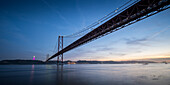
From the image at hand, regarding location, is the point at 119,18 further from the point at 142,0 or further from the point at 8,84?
the point at 8,84

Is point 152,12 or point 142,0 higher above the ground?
point 142,0

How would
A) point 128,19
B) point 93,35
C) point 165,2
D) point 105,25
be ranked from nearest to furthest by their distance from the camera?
1. point 165,2
2. point 128,19
3. point 105,25
4. point 93,35

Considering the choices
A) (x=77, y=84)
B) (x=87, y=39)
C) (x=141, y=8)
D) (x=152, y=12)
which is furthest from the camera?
(x=87, y=39)

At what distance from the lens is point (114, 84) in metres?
7.80

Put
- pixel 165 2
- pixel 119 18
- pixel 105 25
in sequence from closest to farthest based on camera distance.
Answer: pixel 165 2
pixel 119 18
pixel 105 25

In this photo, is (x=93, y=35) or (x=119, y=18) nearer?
(x=119, y=18)

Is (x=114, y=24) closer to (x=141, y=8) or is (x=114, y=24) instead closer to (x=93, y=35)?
(x=141, y=8)

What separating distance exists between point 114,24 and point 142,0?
223 inches

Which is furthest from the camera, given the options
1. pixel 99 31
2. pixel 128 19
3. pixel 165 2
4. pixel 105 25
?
pixel 99 31

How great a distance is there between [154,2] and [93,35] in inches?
549

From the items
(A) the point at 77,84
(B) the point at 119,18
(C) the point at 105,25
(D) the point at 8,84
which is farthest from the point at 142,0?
(D) the point at 8,84

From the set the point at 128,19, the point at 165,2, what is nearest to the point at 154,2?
the point at 165,2

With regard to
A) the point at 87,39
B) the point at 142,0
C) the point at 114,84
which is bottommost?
the point at 114,84

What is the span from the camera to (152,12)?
40.3ft
